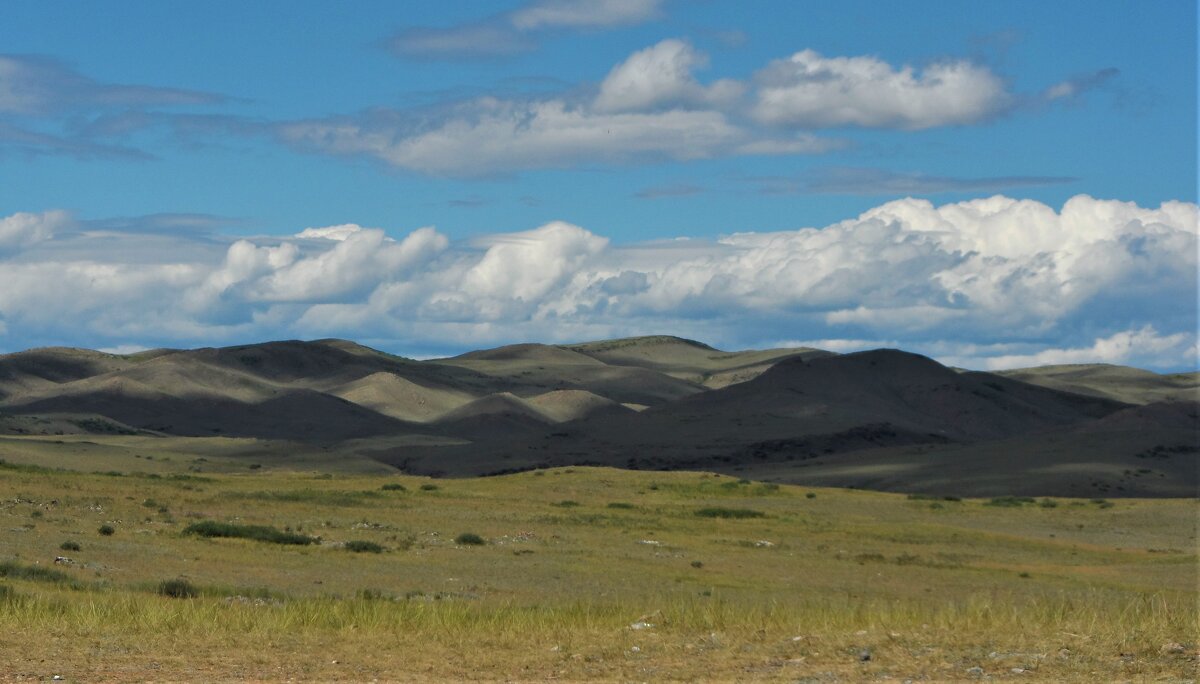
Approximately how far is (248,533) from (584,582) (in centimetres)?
878

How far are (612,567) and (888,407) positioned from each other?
91.3m

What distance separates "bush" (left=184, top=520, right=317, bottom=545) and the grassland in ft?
1.04

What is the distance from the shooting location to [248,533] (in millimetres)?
30703

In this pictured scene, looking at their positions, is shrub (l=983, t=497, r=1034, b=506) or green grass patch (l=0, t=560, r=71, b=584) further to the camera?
shrub (l=983, t=497, r=1034, b=506)

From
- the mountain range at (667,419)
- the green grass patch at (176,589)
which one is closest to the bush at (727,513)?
the green grass patch at (176,589)

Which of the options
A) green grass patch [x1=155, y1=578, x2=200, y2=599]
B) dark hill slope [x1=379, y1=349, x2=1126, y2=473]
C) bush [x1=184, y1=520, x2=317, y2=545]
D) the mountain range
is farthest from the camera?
dark hill slope [x1=379, y1=349, x2=1126, y2=473]

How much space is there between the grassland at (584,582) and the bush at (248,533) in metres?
0.32

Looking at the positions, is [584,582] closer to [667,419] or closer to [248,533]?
[248,533]

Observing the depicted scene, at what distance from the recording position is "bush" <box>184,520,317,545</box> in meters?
30.2

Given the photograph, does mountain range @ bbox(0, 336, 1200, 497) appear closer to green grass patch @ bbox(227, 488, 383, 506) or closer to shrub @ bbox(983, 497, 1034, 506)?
shrub @ bbox(983, 497, 1034, 506)

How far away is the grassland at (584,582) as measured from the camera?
495 inches

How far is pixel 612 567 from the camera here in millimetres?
28812

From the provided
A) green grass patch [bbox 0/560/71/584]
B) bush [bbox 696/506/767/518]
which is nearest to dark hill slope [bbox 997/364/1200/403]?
bush [bbox 696/506/767/518]

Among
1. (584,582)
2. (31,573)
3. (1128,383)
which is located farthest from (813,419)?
(1128,383)
